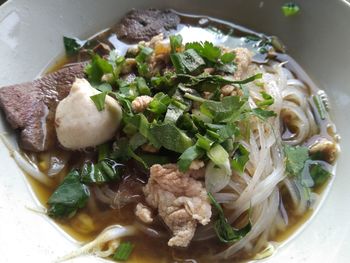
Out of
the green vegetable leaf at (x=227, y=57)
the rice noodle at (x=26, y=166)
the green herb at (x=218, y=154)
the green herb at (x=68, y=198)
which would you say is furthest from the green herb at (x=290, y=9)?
the rice noodle at (x=26, y=166)

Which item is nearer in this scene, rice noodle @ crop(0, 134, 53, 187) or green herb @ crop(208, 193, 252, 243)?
green herb @ crop(208, 193, 252, 243)

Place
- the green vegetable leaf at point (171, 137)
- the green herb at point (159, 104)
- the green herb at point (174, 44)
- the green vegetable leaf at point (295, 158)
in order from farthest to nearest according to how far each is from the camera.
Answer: the green herb at point (174, 44)
the green vegetable leaf at point (295, 158)
the green herb at point (159, 104)
the green vegetable leaf at point (171, 137)

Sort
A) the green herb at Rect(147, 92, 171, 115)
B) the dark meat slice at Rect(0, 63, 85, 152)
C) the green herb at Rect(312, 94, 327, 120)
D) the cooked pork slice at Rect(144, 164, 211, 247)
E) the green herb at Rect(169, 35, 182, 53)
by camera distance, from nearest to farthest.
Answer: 1. the cooked pork slice at Rect(144, 164, 211, 247)
2. the green herb at Rect(147, 92, 171, 115)
3. the dark meat slice at Rect(0, 63, 85, 152)
4. the green herb at Rect(169, 35, 182, 53)
5. the green herb at Rect(312, 94, 327, 120)

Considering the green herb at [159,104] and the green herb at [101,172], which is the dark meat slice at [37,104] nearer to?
the green herb at [101,172]

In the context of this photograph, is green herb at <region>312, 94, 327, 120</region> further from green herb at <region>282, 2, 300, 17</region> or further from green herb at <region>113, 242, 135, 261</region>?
green herb at <region>113, 242, 135, 261</region>

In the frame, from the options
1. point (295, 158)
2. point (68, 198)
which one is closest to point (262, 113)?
point (295, 158)

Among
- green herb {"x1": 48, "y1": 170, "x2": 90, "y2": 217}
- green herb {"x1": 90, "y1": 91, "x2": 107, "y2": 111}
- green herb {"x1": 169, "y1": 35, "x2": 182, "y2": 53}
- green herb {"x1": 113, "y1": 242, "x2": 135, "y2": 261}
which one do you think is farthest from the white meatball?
green herb {"x1": 113, "y1": 242, "x2": 135, "y2": 261}
